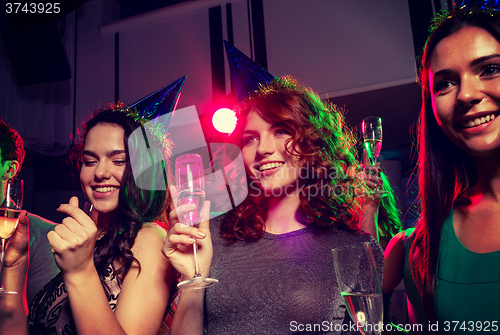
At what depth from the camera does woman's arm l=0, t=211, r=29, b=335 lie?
1.46 metres

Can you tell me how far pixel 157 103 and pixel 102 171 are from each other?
569 mm

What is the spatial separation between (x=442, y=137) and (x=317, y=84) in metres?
2.96

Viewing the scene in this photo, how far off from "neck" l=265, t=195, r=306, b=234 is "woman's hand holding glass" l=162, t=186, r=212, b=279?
37 centimetres

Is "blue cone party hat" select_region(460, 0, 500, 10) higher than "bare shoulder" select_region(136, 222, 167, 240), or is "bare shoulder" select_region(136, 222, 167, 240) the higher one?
"blue cone party hat" select_region(460, 0, 500, 10)

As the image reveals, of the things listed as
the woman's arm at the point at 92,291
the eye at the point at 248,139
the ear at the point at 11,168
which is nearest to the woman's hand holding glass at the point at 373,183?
the eye at the point at 248,139

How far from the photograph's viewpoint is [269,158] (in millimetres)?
1505

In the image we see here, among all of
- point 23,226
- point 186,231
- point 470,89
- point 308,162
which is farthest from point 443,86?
point 23,226

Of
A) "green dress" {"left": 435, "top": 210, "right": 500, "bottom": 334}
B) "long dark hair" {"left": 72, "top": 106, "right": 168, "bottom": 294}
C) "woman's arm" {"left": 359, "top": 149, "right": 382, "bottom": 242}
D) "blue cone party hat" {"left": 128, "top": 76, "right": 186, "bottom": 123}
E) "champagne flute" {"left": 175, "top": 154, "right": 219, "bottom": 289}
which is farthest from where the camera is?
"blue cone party hat" {"left": 128, "top": 76, "right": 186, "bottom": 123}

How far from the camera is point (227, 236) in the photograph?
1.53 meters

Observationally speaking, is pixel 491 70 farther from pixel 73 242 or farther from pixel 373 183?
pixel 73 242

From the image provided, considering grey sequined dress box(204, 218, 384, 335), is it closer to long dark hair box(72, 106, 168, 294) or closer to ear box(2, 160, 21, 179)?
long dark hair box(72, 106, 168, 294)

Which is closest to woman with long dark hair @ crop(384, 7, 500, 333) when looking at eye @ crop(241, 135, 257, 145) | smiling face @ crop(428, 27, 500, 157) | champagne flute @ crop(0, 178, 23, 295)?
smiling face @ crop(428, 27, 500, 157)

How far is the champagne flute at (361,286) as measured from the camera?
31.8 inches

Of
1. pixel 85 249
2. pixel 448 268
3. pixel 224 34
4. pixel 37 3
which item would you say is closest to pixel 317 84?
pixel 224 34
